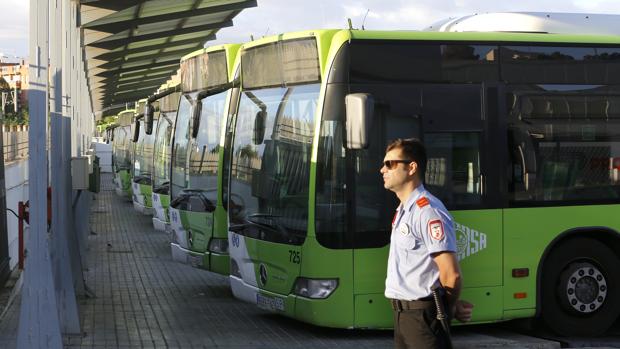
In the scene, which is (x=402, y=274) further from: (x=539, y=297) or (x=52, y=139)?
(x=52, y=139)

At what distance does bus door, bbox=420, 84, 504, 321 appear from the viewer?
28.5ft

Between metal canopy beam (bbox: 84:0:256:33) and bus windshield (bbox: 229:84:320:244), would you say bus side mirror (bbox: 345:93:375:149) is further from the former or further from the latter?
metal canopy beam (bbox: 84:0:256:33)

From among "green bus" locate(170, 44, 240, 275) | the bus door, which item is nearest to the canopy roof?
"green bus" locate(170, 44, 240, 275)

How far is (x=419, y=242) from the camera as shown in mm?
4793

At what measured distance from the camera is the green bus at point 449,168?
8391 millimetres

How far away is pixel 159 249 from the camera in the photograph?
1877 centimetres

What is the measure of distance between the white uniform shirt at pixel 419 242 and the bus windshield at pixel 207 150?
6947 mm

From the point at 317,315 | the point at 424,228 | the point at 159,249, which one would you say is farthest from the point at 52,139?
the point at 159,249

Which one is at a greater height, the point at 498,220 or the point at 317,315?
the point at 498,220

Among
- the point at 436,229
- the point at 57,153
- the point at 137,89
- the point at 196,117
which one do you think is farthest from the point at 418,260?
the point at 137,89

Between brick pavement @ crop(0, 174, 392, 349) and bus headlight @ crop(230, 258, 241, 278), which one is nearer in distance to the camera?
brick pavement @ crop(0, 174, 392, 349)

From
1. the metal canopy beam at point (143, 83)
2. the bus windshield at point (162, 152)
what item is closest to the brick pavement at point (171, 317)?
the bus windshield at point (162, 152)

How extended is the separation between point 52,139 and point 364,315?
3511 millimetres

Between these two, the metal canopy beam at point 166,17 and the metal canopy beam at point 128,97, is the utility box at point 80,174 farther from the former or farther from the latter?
the metal canopy beam at point 128,97
